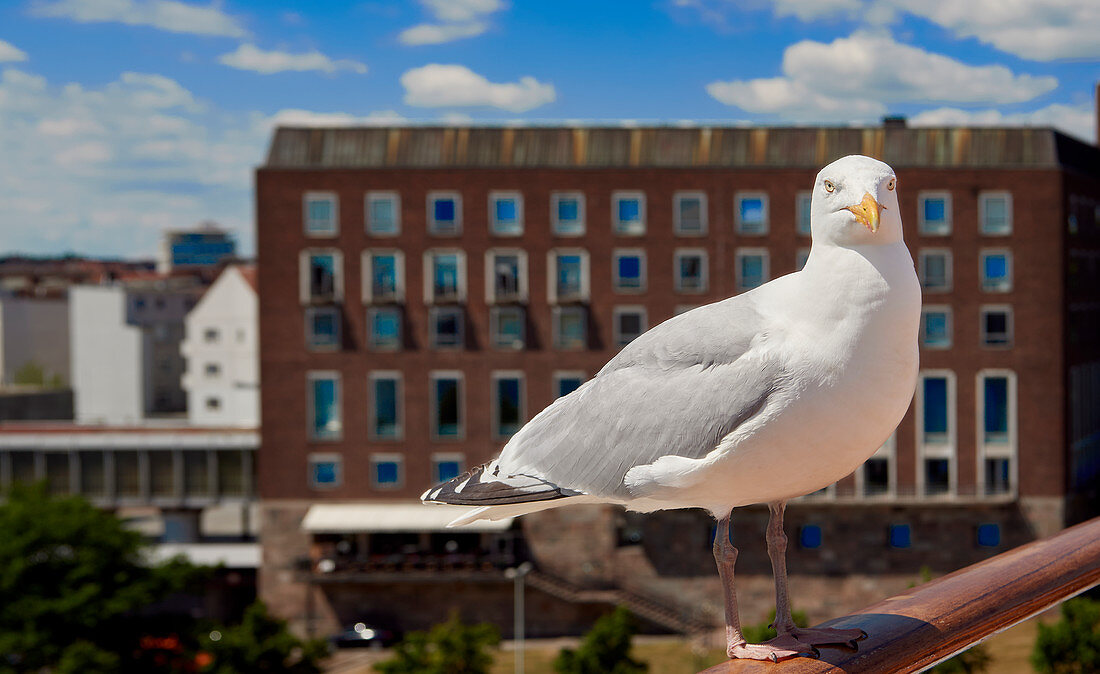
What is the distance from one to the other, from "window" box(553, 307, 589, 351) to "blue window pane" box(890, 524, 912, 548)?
1473 cm

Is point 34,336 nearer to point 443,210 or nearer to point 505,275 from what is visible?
point 443,210

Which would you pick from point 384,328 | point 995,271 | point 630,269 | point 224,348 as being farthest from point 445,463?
point 224,348

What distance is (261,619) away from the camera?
120 ft

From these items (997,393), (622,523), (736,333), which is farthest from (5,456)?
(736,333)

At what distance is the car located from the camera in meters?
48.9

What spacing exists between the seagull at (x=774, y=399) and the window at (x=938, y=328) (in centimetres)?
4674

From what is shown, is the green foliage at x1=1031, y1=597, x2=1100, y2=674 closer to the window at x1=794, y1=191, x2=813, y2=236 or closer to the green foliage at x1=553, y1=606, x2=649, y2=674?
the green foliage at x1=553, y1=606, x2=649, y2=674

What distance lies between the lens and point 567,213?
49.2 m

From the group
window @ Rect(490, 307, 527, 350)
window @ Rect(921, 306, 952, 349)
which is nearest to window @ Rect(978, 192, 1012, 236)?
window @ Rect(921, 306, 952, 349)

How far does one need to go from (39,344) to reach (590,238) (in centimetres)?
6591

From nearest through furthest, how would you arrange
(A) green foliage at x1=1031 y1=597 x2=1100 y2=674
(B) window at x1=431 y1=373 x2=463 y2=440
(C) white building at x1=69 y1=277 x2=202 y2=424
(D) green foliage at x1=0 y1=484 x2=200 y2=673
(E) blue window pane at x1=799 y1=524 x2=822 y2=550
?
(A) green foliage at x1=1031 y1=597 x2=1100 y2=674
(D) green foliage at x1=0 y1=484 x2=200 y2=673
(E) blue window pane at x1=799 y1=524 x2=822 y2=550
(B) window at x1=431 y1=373 x2=463 y2=440
(C) white building at x1=69 y1=277 x2=202 y2=424

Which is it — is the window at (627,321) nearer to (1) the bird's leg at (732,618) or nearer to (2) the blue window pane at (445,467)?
(2) the blue window pane at (445,467)

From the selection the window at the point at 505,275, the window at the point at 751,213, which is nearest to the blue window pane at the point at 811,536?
the window at the point at 751,213

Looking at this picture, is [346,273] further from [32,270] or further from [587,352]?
[32,270]
